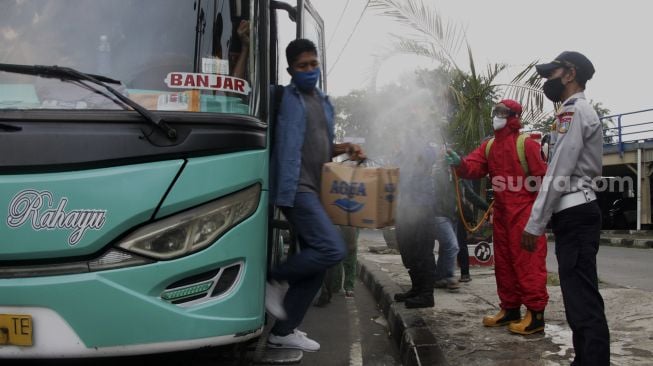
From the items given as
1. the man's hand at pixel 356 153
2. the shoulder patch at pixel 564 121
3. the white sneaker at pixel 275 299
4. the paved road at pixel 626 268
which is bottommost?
the paved road at pixel 626 268

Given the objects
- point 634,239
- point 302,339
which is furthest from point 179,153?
point 634,239

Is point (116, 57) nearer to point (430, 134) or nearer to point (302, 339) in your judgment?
point (302, 339)

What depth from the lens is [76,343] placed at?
2.60 metres

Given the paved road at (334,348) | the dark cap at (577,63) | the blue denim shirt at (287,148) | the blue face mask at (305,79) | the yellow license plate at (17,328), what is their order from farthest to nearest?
the blue face mask at (305,79), the paved road at (334,348), the blue denim shirt at (287,148), the dark cap at (577,63), the yellow license plate at (17,328)

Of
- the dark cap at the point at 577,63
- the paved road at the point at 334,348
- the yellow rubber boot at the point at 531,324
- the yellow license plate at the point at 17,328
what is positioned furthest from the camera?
the yellow rubber boot at the point at 531,324

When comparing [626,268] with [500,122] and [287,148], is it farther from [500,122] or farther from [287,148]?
[287,148]

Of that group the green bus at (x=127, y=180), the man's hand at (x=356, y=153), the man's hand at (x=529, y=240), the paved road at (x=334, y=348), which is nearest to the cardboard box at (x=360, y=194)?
the man's hand at (x=356, y=153)

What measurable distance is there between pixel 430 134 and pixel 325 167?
78.7 inches

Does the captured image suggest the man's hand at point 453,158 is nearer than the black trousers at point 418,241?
Yes

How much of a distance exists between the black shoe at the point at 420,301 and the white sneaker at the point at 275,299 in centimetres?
185

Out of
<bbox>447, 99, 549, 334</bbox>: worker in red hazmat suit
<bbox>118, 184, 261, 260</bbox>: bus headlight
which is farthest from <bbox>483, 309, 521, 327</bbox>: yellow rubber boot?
<bbox>118, 184, 261, 260</bbox>: bus headlight

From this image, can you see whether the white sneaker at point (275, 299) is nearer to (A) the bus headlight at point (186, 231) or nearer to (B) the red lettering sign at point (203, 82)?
(A) the bus headlight at point (186, 231)

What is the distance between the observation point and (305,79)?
12.5 feet

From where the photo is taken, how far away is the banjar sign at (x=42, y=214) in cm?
259
